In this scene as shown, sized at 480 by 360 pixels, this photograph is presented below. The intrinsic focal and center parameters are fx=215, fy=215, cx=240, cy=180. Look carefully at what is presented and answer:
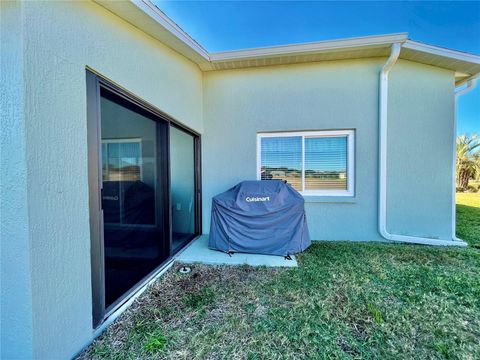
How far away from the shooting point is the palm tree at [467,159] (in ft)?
45.5

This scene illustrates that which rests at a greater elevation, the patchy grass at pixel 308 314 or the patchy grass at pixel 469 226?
the patchy grass at pixel 469 226

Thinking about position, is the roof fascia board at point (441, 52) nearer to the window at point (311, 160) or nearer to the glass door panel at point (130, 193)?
the window at point (311, 160)

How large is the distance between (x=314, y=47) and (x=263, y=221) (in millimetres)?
3164

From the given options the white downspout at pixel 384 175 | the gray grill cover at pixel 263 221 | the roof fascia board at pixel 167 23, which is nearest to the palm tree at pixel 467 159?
the white downspout at pixel 384 175

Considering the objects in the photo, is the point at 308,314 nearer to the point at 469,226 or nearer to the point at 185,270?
the point at 185,270

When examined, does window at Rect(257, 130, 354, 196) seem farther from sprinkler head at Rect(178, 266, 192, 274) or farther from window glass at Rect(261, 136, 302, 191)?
sprinkler head at Rect(178, 266, 192, 274)

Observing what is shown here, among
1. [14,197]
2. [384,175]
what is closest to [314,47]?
[384,175]

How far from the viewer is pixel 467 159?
14008 mm

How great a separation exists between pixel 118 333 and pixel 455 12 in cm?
904

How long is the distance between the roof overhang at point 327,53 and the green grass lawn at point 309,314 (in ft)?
10.8

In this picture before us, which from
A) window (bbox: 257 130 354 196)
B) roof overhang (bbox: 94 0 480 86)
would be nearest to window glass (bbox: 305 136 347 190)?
window (bbox: 257 130 354 196)

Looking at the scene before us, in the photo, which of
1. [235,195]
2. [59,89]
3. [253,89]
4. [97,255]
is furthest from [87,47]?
[253,89]

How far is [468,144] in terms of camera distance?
552 inches

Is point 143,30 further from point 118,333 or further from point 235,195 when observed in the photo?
point 118,333
